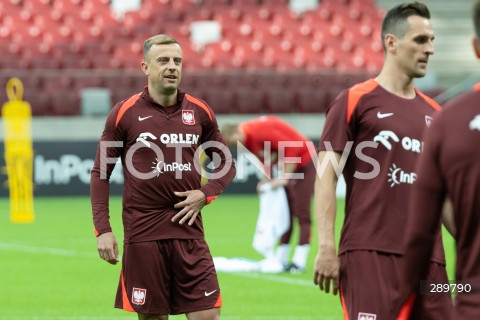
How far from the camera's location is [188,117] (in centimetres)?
610

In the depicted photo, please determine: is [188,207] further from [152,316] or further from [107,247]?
[152,316]

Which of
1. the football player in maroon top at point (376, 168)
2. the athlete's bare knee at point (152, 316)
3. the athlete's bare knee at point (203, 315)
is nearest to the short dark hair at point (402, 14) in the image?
the football player in maroon top at point (376, 168)

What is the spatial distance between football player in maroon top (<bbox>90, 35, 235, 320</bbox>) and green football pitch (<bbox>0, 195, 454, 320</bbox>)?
285cm

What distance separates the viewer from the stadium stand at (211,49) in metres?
23.0

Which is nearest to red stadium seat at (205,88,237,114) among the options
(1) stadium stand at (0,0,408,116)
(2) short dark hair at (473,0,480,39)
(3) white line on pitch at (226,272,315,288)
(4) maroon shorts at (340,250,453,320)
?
(1) stadium stand at (0,0,408,116)

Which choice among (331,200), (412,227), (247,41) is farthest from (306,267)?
(247,41)

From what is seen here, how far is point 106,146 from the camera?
5984mm

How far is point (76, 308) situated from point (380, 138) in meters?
5.28

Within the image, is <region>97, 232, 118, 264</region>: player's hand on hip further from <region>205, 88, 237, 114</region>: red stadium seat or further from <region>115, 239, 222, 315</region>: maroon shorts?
<region>205, 88, 237, 114</region>: red stadium seat

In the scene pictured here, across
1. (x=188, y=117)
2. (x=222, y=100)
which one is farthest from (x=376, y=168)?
(x=222, y=100)

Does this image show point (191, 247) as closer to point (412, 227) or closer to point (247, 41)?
point (412, 227)

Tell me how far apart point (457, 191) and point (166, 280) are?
126 inches

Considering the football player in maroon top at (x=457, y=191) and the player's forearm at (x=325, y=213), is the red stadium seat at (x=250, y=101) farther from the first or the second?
the football player in maroon top at (x=457, y=191)

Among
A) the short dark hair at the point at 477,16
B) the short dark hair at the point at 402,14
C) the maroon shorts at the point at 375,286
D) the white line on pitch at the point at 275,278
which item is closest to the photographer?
the short dark hair at the point at 477,16
